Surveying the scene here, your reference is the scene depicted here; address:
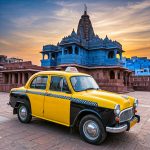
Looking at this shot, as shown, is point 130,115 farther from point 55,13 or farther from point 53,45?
point 53,45

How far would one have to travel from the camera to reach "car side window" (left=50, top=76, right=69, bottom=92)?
17.7 ft

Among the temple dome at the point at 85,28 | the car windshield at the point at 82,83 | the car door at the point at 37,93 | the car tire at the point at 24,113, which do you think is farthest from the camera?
the temple dome at the point at 85,28

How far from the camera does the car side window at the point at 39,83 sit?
19.7 feet

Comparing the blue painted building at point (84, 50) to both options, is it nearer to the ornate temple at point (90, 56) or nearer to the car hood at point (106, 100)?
the ornate temple at point (90, 56)

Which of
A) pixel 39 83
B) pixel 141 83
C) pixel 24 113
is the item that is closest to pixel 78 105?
pixel 39 83

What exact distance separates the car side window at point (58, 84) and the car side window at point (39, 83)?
0.36 meters

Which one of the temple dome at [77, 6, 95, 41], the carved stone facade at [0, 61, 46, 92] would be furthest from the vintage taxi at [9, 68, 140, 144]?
the temple dome at [77, 6, 95, 41]

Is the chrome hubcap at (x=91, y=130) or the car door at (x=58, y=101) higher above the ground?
the car door at (x=58, y=101)

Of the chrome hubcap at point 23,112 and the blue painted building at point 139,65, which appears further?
the blue painted building at point 139,65

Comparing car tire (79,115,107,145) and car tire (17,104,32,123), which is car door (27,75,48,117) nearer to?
car tire (17,104,32,123)

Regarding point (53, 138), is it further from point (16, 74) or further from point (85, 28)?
point (85, 28)

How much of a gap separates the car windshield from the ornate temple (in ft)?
65.9

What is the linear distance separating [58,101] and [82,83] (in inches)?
37.1

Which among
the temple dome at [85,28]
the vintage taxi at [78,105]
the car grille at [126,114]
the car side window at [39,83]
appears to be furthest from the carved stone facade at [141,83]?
the car side window at [39,83]
